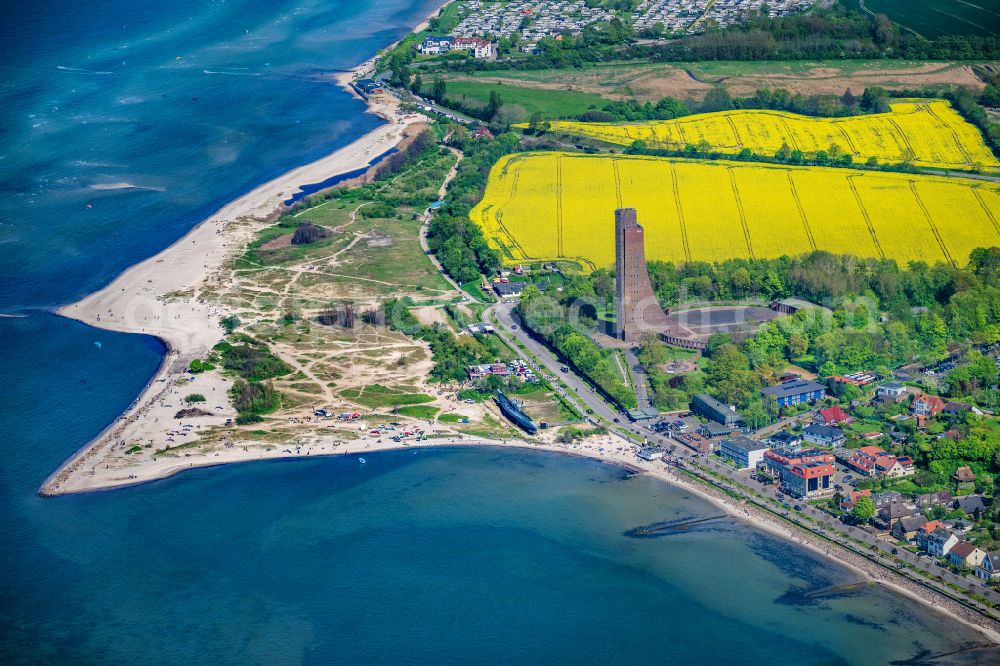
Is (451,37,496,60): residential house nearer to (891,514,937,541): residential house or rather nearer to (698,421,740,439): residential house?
(698,421,740,439): residential house

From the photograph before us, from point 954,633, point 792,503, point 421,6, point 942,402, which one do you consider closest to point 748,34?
point 421,6

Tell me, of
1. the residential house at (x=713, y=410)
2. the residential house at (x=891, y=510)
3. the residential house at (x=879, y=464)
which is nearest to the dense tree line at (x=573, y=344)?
the residential house at (x=713, y=410)

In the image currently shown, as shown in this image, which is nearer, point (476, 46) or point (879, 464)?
point (879, 464)

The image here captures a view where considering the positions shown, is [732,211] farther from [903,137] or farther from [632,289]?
[903,137]

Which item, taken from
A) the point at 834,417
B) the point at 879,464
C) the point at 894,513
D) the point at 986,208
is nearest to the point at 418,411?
the point at 834,417

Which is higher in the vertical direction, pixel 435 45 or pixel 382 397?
pixel 435 45

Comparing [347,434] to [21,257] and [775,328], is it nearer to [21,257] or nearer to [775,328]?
[775,328]
